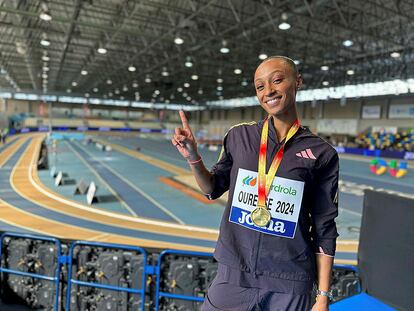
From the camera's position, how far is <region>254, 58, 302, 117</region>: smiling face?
5.38 feet

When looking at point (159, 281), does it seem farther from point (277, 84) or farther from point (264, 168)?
point (277, 84)

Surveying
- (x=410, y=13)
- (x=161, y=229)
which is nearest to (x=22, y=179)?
(x=161, y=229)

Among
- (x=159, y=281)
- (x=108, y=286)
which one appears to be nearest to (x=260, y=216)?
(x=159, y=281)

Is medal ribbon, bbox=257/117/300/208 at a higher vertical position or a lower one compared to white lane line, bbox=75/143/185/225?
higher

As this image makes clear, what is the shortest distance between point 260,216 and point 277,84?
0.71 m

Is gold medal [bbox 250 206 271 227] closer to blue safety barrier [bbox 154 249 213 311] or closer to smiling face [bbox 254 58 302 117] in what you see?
smiling face [bbox 254 58 302 117]

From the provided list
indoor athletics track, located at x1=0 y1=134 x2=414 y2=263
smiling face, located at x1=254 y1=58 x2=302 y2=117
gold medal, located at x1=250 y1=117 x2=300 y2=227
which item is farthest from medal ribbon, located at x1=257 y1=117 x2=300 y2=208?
indoor athletics track, located at x1=0 y1=134 x2=414 y2=263

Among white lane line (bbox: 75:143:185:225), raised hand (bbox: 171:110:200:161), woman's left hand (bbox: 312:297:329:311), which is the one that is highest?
raised hand (bbox: 171:110:200:161)

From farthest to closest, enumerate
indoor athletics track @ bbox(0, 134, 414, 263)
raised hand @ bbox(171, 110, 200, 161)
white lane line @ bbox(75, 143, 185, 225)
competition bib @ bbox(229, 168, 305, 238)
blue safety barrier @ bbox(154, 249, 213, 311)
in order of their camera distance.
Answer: white lane line @ bbox(75, 143, 185, 225) → indoor athletics track @ bbox(0, 134, 414, 263) → blue safety barrier @ bbox(154, 249, 213, 311) → raised hand @ bbox(171, 110, 200, 161) → competition bib @ bbox(229, 168, 305, 238)

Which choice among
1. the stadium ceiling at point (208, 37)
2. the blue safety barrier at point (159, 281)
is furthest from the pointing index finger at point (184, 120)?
the stadium ceiling at point (208, 37)

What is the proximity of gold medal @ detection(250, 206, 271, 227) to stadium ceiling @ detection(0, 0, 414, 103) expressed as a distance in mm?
15666

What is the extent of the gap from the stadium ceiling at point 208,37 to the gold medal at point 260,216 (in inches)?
617

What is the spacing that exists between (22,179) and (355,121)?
35.1 metres

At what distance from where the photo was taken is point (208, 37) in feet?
70.8
